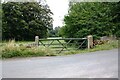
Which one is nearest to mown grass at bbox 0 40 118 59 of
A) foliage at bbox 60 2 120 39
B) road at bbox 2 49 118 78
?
road at bbox 2 49 118 78

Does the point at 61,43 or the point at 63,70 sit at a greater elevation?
the point at 61,43

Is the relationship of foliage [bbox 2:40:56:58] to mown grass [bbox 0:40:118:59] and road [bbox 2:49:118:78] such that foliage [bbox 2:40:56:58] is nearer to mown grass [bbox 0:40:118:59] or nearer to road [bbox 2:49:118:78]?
mown grass [bbox 0:40:118:59]

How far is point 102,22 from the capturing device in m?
9.10

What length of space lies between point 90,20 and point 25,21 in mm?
3352

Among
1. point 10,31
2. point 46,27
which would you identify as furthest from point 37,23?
point 10,31

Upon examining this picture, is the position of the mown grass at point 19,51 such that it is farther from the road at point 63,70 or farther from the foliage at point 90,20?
the foliage at point 90,20

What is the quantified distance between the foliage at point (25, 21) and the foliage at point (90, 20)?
2242 mm

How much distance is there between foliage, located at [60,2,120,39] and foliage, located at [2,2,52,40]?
2242 millimetres

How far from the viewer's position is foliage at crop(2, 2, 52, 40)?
20.8 feet

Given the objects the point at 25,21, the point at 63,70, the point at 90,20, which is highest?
the point at 90,20

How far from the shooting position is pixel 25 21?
6.55 meters

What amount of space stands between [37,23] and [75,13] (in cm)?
316

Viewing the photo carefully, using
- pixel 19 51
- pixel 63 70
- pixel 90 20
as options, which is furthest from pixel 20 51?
pixel 90 20

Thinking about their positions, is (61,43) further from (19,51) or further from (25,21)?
(19,51)
